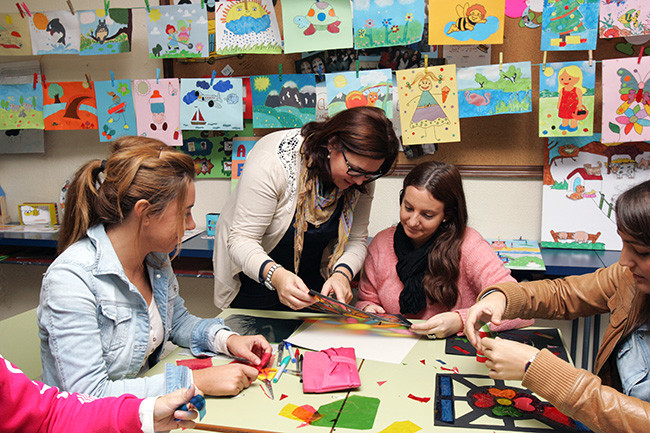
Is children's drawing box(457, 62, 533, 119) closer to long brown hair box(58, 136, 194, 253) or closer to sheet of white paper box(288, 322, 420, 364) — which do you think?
sheet of white paper box(288, 322, 420, 364)

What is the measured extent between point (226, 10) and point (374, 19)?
0.67m

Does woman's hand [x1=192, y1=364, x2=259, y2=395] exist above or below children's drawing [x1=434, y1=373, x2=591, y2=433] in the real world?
above

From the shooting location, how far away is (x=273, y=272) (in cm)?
144

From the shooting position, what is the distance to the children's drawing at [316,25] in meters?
2.27

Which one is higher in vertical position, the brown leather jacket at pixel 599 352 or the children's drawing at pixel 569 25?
the children's drawing at pixel 569 25

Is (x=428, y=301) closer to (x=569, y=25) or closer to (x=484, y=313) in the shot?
(x=484, y=313)

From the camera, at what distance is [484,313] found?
1307 mm

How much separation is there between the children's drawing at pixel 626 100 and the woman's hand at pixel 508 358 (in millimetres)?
1403

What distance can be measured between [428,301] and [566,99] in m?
1.07

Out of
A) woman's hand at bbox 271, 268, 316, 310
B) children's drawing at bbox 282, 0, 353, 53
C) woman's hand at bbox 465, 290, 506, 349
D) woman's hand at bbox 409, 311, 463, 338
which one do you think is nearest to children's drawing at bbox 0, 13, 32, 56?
children's drawing at bbox 282, 0, 353, 53

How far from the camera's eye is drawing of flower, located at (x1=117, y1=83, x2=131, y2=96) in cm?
262

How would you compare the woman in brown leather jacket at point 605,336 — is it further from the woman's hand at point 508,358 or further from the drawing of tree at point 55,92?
the drawing of tree at point 55,92

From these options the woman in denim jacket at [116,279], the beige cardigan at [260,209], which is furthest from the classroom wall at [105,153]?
the woman in denim jacket at [116,279]

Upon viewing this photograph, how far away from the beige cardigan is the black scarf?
0.55ft
